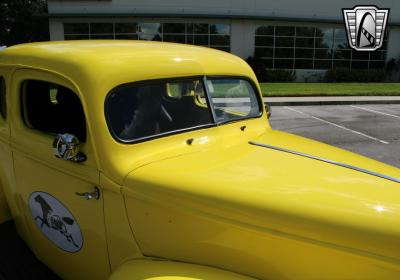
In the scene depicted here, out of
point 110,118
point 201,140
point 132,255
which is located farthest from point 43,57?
point 132,255

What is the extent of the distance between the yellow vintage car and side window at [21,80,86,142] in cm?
1

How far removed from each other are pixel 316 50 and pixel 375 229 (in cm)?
2495

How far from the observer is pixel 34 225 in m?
2.79

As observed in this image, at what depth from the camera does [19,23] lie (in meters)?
33.2

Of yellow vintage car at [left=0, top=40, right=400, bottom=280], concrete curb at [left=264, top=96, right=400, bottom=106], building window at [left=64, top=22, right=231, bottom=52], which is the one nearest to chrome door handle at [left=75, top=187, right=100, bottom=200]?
yellow vintage car at [left=0, top=40, right=400, bottom=280]

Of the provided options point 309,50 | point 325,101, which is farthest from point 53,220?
point 309,50

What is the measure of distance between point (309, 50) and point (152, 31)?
9.27 m

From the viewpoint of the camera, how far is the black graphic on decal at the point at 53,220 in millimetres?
2451

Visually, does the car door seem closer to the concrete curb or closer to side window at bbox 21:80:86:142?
side window at bbox 21:80:86:142

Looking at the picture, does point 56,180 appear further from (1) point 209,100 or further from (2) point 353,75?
(2) point 353,75

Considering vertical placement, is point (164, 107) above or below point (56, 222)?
above

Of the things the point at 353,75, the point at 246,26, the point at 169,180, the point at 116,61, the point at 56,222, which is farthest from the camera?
the point at 353,75

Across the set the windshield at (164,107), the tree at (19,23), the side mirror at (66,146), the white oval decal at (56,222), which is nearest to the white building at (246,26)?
the tree at (19,23)

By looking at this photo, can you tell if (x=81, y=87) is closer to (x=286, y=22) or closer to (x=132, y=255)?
(x=132, y=255)
